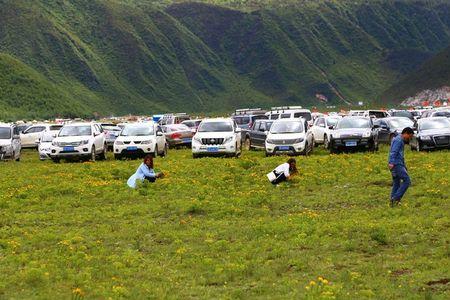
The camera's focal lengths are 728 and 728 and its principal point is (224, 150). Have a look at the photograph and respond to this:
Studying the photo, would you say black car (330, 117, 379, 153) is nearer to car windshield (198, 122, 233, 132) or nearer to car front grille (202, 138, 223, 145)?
car windshield (198, 122, 233, 132)

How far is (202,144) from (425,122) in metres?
10.7

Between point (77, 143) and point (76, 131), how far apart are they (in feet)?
5.53

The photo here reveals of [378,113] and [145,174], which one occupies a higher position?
[378,113]

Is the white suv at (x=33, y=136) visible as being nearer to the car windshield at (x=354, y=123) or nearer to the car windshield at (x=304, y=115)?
the car windshield at (x=304, y=115)

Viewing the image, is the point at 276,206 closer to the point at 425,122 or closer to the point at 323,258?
the point at 323,258

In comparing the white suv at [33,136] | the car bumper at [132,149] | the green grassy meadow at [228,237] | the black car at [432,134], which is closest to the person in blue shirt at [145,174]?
the green grassy meadow at [228,237]

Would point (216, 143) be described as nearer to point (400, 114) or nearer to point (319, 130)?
point (319, 130)

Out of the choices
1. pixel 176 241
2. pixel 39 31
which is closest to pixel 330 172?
pixel 176 241

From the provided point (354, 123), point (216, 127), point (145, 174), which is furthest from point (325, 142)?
point (145, 174)

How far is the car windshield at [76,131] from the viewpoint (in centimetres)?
3566

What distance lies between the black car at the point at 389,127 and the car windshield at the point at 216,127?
8708 millimetres

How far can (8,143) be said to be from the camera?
118 feet

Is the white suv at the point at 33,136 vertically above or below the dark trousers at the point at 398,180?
above

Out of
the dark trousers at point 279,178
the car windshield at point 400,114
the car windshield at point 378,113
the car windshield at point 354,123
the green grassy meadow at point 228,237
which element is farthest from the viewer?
the car windshield at point 400,114
